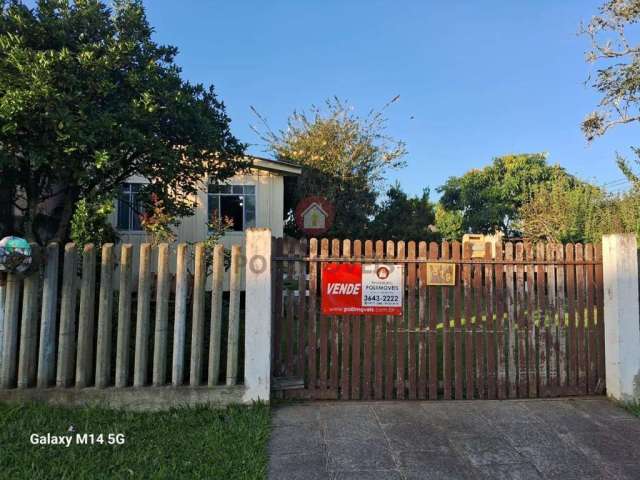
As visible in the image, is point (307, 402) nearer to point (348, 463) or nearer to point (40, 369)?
point (348, 463)

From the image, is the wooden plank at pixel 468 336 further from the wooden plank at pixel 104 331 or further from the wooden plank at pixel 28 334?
the wooden plank at pixel 28 334

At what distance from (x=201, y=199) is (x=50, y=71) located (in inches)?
318

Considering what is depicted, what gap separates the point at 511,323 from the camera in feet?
16.6

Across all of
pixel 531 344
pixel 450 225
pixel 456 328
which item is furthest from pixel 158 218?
pixel 450 225

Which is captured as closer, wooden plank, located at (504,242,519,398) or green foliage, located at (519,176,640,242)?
wooden plank, located at (504,242,519,398)

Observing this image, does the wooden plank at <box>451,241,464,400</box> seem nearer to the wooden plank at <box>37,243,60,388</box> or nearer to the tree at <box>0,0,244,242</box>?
the tree at <box>0,0,244,242</box>

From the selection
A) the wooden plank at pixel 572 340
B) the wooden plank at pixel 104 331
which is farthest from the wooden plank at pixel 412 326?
the wooden plank at pixel 104 331

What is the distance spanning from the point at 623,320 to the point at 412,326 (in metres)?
2.30

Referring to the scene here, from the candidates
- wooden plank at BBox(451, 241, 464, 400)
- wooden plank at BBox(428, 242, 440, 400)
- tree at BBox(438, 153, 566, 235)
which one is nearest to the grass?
wooden plank at BBox(428, 242, 440, 400)

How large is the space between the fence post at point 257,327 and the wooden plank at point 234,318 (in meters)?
0.13

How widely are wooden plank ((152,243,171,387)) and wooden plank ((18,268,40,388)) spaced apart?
1256mm

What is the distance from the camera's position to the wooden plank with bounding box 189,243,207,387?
4719mm

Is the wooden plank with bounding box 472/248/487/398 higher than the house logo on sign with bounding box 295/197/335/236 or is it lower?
lower

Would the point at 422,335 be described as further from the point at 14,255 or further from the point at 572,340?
the point at 14,255
